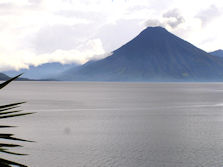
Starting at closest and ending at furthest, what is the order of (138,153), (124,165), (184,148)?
1. (124,165)
2. (138,153)
3. (184,148)

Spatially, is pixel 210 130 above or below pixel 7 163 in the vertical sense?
below

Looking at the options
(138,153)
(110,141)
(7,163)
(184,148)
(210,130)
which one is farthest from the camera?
(210,130)

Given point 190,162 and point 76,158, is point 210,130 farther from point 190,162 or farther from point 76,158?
point 76,158

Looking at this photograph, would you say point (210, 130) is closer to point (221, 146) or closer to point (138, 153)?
point (221, 146)

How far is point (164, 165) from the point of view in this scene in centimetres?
3075

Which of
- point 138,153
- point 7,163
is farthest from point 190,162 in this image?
point 7,163

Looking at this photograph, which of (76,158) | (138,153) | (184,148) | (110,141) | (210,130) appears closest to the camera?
(76,158)

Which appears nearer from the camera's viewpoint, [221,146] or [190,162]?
[190,162]

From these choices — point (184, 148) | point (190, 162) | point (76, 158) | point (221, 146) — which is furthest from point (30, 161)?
point (221, 146)

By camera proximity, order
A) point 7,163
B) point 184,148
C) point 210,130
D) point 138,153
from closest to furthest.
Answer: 1. point 7,163
2. point 138,153
3. point 184,148
4. point 210,130

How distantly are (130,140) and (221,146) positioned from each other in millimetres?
11489

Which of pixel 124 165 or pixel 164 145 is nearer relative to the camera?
pixel 124 165

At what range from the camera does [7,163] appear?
9.59 ft

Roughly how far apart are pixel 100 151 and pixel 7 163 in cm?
3364
